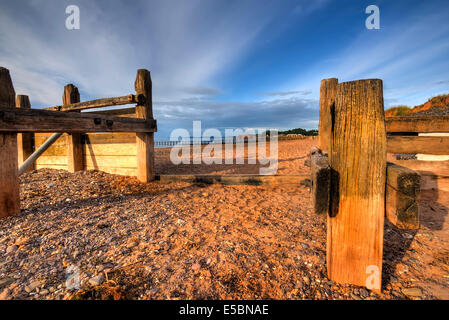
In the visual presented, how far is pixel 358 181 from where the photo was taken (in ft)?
4.34

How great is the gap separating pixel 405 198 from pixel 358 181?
259 millimetres

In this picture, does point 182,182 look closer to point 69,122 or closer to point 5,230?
point 69,122

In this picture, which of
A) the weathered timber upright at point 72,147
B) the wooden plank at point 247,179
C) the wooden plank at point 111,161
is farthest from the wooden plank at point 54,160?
the wooden plank at point 247,179

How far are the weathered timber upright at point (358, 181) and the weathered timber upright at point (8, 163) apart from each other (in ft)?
12.9

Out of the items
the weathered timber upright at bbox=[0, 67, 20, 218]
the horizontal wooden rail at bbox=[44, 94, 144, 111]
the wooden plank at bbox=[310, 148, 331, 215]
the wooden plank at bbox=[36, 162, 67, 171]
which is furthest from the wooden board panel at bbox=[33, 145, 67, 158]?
the wooden plank at bbox=[310, 148, 331, 215]

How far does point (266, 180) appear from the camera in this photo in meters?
4.38

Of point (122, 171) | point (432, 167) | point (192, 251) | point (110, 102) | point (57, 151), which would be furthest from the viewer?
point (57, 151)

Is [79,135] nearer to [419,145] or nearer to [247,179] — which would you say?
[247,179]

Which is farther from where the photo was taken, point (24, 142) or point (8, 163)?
point (24, 142)

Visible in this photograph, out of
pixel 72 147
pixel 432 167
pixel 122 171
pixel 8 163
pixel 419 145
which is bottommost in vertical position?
pixel 122 171

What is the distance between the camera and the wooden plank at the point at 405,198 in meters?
1.07

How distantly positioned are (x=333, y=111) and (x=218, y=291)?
152 cm
